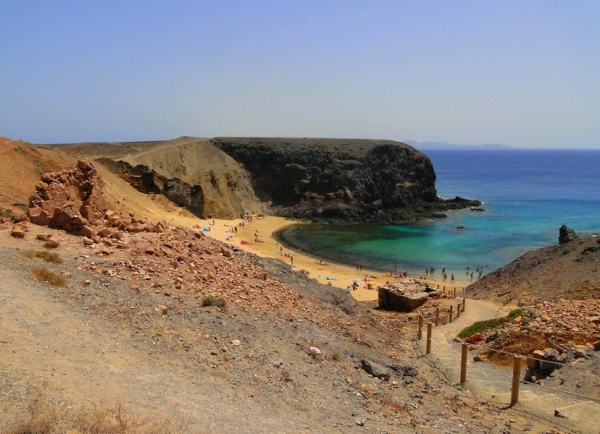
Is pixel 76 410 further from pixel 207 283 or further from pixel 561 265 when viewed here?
pixel 561 265

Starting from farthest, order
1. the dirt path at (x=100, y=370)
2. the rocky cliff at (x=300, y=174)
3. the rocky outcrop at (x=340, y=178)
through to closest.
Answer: the rocky outcrop at (x=340, y=178)
the rocky cliff at (x=300, y=174)
the dirt path at (x=100, y=370)

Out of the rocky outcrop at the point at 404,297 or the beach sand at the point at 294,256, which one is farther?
the beach sand at the point at 294,256

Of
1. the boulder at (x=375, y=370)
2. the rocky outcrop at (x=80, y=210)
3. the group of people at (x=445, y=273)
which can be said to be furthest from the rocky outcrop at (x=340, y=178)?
the boulder at (x=375, y=370)

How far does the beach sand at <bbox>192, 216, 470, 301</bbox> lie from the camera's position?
108 feet

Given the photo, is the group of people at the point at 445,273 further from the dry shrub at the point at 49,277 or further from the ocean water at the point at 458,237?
the dry shrub at the point at 49,277

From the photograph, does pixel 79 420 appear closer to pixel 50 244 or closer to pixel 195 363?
pixel 195 363

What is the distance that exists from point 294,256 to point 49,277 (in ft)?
108

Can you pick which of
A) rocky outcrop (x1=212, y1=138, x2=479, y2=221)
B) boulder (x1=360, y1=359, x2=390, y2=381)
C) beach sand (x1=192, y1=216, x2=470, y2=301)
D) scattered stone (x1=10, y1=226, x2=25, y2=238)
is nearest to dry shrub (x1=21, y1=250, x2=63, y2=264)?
scattered stone (x1=10, y1=226, x2=25, y2=238)

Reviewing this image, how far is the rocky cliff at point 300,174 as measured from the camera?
61.2 meters

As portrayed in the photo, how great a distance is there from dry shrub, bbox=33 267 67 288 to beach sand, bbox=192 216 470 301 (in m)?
21.1

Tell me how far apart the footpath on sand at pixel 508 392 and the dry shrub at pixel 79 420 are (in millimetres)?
7287

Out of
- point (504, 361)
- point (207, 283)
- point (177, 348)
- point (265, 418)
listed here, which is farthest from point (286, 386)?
point (504, 361)

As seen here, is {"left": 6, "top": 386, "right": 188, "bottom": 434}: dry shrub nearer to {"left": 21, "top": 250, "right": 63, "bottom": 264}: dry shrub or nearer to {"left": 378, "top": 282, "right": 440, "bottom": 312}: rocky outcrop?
{"left": 21, "top": 250, "right": 63, "bottom": 264}: dry shrub

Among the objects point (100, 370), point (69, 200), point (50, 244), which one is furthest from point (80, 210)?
point (100, 370)
